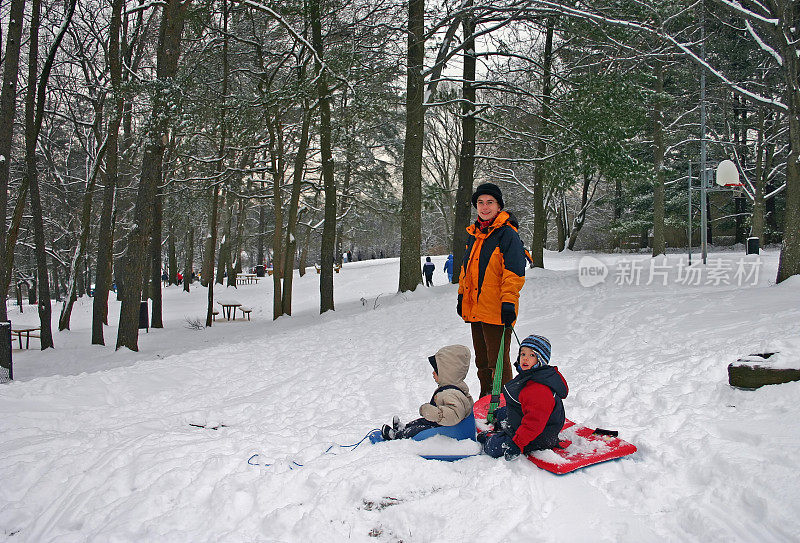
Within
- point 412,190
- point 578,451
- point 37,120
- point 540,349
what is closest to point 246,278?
point 412,190

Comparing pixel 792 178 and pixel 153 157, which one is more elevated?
pixel 153 157

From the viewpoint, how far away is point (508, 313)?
4.97 meters

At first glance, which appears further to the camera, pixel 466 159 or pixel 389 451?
pixel 466 159

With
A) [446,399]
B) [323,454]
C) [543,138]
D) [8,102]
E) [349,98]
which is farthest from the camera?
[543,138]

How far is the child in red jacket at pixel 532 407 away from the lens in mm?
3861

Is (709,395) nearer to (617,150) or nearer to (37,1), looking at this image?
(617,150)

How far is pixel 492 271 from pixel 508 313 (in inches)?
19.9

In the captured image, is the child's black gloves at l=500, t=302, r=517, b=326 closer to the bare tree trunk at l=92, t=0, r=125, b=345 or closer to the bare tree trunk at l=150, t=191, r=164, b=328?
the bare tree trunk at l=92, t=0, r=125, b=345

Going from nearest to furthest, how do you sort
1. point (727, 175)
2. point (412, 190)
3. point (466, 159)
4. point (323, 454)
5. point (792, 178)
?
point (323, 454) → point (792, 178) → point (727, 175) → point (412, 190) → point (466, 159)

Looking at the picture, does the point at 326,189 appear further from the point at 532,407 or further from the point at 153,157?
the point at 532,407

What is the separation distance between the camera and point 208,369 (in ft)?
30.3

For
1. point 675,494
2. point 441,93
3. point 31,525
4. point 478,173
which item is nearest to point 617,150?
point 441,93

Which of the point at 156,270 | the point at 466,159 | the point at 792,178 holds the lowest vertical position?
the point at 156,270

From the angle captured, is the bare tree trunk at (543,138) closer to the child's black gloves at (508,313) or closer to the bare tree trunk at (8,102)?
the child's black gloves at (508,313)
